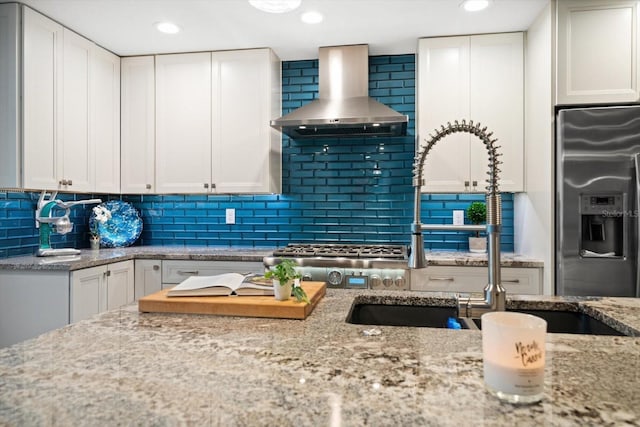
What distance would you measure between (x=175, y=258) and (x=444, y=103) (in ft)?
7.32

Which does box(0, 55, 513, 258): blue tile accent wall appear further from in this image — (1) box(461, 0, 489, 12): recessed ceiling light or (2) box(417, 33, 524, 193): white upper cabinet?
(1) box(461, 0, 489, 12): recessed ceiling light

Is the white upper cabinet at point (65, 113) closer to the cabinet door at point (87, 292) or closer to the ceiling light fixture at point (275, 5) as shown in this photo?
the cabinet door at point (87, 292)

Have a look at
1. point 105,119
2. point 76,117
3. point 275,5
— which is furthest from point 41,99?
point 275,5

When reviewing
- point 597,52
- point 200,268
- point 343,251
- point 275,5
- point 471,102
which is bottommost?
point 200,268

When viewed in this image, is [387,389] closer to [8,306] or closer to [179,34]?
[8,306]

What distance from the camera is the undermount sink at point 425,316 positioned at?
1.42 m

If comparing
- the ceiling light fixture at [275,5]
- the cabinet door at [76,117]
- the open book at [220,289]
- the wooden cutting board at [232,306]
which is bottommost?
the wooden cutting board at [232,306]

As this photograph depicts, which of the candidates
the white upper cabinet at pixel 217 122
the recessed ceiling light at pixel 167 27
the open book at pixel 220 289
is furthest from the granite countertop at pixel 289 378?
the recessed ceiling light at pixel 167 27

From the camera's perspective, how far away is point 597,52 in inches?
99.7

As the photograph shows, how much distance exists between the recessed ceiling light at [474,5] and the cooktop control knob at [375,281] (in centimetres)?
177

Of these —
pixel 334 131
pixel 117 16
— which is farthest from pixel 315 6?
pixel 117 16

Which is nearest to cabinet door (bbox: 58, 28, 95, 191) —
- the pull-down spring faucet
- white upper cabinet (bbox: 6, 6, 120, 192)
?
white upper cabinet (bbox: 6, 6, 120, 192)

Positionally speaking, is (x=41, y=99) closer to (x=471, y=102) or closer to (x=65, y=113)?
(x=65, y=113)

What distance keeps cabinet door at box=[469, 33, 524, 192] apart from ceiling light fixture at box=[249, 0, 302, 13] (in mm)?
1340
